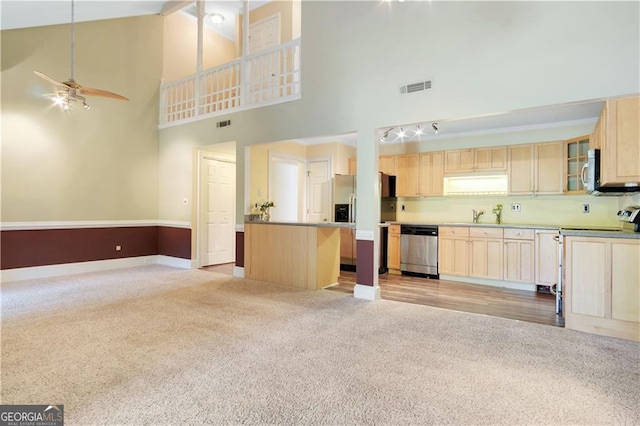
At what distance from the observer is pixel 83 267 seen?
5863mm

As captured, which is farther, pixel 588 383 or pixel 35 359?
pixel 35 359

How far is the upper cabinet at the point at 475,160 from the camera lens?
5.59 m

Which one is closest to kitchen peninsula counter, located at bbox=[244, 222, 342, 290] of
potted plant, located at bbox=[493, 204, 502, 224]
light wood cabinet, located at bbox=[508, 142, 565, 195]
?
potted plant, located at bbox=[493, 204, 502, 224]

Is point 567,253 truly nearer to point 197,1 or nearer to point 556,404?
point 556,404

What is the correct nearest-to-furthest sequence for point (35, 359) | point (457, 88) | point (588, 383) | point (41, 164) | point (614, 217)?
point (588, 383) → point (35, 359) → point (457, 88) → point (614, 217) → point (41, 164)

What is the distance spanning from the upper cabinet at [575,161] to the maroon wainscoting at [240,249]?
207 inches

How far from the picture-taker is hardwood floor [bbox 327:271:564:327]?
12.6 ft

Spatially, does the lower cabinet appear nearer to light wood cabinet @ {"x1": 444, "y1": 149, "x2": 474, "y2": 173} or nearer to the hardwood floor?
the hardwood floor

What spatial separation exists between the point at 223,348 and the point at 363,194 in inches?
101

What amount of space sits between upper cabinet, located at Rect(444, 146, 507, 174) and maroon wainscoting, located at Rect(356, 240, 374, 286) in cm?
271

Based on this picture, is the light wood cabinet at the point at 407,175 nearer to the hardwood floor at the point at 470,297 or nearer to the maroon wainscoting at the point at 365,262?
the hardwood floor at the point at 470,297

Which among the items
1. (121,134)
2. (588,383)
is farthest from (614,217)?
(121,134)

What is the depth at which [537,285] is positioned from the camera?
16.3 ft

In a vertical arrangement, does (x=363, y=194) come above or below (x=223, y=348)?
above
